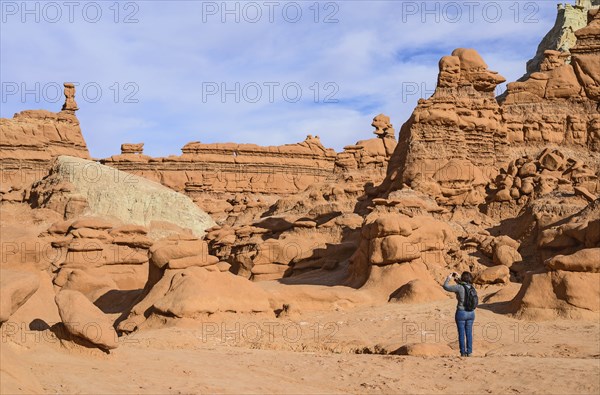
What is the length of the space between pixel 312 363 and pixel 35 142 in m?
43.3

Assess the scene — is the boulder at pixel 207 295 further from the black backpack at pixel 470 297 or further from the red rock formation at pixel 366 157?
the red rock formation at pixel 366 157

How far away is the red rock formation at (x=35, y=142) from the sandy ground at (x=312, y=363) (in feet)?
120

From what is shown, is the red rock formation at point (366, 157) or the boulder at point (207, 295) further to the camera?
the red rock formation at point (366, 157)

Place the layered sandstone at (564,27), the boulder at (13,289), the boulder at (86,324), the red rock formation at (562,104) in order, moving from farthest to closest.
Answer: the layered sandstone at (564,27), the red rock formation at (562,104), the boulder at (86,324), the boulder at (13,289)

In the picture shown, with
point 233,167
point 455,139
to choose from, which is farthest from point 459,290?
point 233,167

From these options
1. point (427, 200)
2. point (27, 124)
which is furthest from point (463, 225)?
point (27, 124)

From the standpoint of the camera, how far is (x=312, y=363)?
9.98 metres

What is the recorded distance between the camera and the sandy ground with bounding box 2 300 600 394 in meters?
7.76

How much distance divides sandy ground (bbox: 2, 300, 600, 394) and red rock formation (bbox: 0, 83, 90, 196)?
36685 mm

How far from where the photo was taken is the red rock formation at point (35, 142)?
47.8 meters

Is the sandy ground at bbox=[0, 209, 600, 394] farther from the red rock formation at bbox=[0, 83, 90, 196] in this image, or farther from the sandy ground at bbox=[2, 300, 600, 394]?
the red rock formation at bbox=[0, 83, 90, 196]

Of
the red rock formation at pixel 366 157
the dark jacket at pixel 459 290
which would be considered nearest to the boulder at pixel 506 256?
the dark jacket at pixel 459 290

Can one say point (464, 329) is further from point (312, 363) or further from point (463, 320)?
point (312, 363)

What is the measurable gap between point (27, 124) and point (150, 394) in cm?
4578
